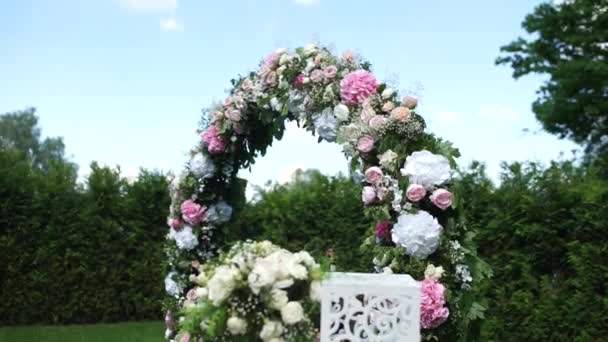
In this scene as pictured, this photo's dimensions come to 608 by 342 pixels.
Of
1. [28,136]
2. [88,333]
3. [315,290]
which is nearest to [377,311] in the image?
[315,290]

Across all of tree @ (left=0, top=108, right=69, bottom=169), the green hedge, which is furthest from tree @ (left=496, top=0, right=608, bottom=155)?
tree @ (left=0, top=108, right=69, bottom=169)

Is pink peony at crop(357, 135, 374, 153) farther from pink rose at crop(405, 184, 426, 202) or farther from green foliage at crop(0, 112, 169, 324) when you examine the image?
green foliage at crop(0, 112, 169, 324)

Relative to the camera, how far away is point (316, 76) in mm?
4926

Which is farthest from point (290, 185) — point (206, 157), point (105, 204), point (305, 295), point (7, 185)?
point (305, 295)

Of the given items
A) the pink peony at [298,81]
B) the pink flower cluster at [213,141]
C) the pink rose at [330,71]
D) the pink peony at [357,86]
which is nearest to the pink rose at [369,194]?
the pink peony at [357,86]

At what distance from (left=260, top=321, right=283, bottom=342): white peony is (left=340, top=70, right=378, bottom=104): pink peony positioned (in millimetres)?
1814

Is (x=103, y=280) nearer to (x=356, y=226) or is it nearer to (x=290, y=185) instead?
(x=290, y=185)

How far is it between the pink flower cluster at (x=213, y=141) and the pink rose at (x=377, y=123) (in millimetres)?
1624

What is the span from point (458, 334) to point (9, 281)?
7.10 metres

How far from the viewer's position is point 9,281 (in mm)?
9570

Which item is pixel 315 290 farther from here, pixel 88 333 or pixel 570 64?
pixel 570 64

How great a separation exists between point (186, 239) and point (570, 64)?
1183 cm

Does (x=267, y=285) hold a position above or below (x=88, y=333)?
above

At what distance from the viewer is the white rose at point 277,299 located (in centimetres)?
324
